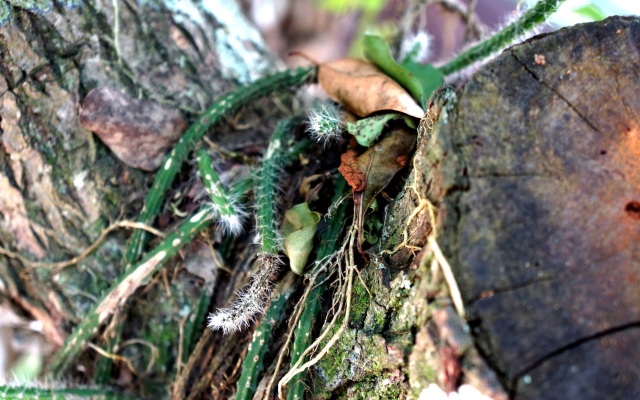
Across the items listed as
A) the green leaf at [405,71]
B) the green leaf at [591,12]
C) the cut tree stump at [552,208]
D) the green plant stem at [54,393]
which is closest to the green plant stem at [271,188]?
the green leaf at [405,71]

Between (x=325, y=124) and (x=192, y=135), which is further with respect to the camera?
(x=192, y=135)

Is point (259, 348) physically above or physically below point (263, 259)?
below

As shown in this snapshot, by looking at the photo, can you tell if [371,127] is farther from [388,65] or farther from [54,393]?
[54,393]

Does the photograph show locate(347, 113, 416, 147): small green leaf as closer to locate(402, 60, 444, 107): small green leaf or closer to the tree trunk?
the tree trunk

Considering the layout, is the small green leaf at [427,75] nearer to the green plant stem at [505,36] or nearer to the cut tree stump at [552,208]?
the green plant stem at [505,36]

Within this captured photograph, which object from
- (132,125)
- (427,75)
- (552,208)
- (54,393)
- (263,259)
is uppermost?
(427,75)

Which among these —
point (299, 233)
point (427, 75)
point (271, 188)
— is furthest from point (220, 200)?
Result: point (427, 75)

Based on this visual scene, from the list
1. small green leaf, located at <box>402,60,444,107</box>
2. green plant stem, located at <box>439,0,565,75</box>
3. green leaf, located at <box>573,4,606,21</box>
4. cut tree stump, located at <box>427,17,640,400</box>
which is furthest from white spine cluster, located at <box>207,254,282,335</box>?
green leaf, located at <box>573,4,606,21</box>
